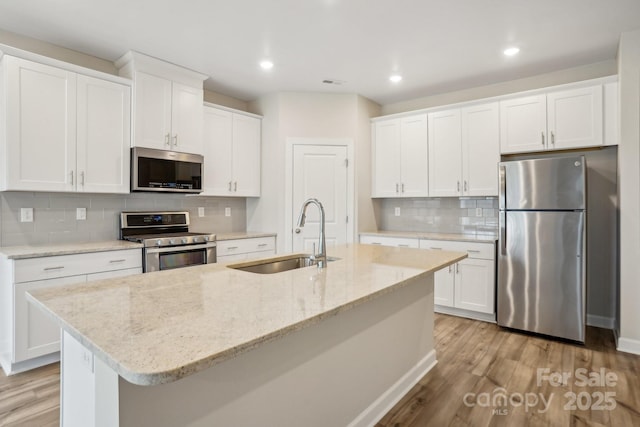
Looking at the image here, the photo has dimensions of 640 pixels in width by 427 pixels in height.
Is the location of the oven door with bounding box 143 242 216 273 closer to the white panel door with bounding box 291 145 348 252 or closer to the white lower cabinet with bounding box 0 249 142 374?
the white lower cabinet with bounding box 0 249 142 374

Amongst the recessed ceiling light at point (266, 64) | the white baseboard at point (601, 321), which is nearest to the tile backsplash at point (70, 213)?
the recessed ceiling light at point (266, 64)

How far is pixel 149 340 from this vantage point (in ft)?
3.03

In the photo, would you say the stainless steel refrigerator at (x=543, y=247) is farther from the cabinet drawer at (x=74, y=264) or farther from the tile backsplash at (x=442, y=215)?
the cabinet drawer at (x=74, y=264)

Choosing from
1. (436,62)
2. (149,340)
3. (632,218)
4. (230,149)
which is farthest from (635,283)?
(230,149)

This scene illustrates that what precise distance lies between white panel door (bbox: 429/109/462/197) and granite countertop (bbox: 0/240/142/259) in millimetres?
3261

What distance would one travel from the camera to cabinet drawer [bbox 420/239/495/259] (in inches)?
143

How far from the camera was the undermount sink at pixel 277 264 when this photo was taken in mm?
2114

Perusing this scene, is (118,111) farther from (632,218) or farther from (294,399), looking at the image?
(632,218)

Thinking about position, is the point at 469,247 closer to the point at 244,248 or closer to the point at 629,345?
the point at 629,345

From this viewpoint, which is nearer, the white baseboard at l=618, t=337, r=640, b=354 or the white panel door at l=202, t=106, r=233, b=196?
the white baseboard at l=618, t=337, r=640, b=354

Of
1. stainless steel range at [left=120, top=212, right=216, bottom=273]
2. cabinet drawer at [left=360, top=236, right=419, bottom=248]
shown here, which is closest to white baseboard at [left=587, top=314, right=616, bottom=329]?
cabinet drawer at [left=360, top=236, right=419, bottom=248]

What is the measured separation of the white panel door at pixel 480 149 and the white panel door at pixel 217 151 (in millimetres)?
2745

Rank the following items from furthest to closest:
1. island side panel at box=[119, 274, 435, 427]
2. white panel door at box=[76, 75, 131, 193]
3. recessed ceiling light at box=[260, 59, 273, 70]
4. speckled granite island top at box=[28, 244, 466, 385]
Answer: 1. recessed ceiling light at box=[260, 59, 273, 70]
2. white panel door at box=[76, 75, 131, 193]
3. island side panel at box=[119, 274, 435, 427]
4. speckled granite island top at box=[28, 244, 466, 385]

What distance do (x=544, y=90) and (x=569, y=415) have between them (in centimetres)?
291
